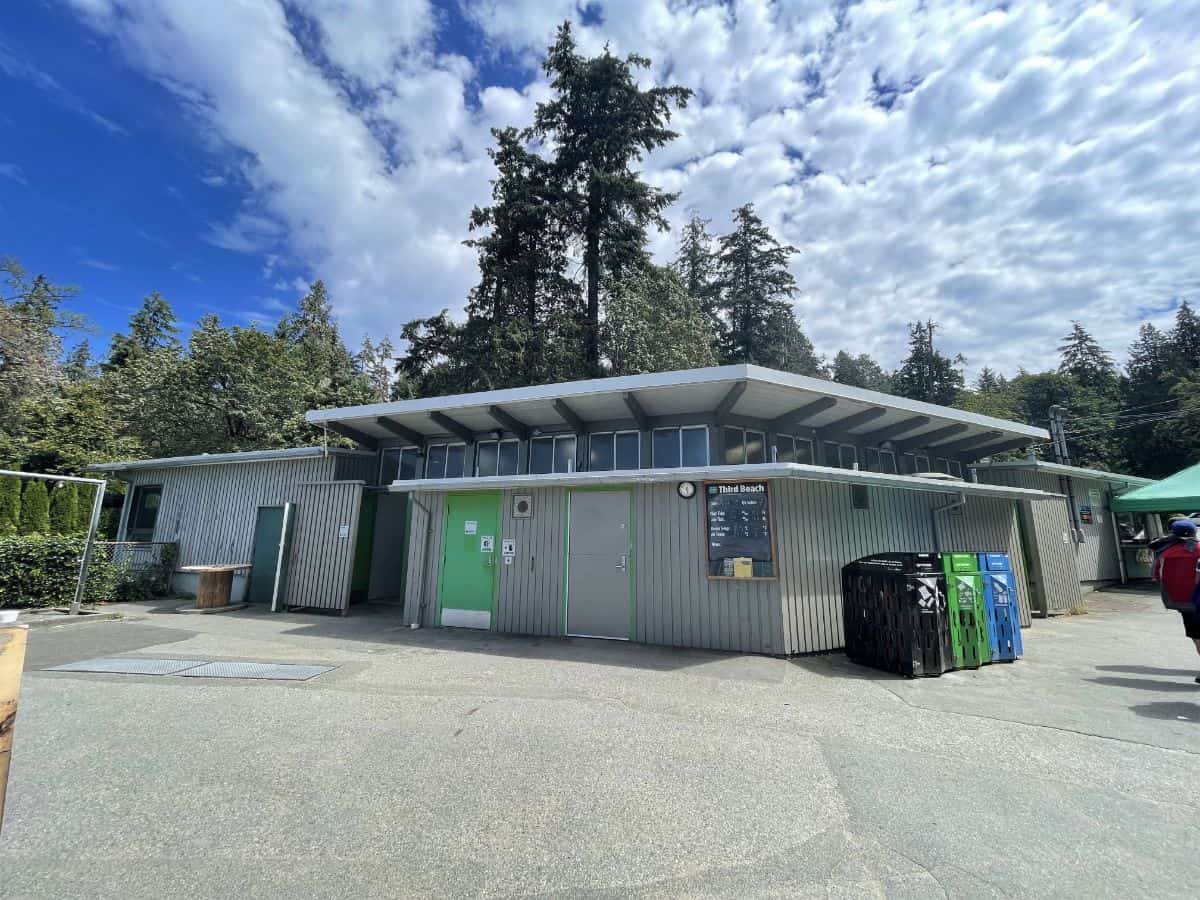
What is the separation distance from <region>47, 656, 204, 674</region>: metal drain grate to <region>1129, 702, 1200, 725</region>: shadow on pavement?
10.3 metres

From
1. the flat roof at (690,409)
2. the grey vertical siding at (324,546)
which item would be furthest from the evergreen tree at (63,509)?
the flat roof at (690,409)

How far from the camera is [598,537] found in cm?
805

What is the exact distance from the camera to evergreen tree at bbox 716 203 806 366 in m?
29.1

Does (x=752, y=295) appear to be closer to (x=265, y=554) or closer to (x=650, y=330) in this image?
(x=650, y=330)

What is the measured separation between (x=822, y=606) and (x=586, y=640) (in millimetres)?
3502

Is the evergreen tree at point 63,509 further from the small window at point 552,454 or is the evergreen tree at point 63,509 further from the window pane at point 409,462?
the small window at point 552,454

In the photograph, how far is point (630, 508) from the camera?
7.91 meters

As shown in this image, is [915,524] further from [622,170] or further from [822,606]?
[622,170]

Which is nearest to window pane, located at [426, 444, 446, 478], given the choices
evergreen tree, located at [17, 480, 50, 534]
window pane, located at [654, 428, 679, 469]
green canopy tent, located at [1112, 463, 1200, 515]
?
window pane, located at [654, 428, 679, 469]

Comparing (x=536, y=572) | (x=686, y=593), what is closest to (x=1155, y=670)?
(x=686, y=593)

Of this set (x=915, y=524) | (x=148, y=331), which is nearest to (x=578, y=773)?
(x=915, y=524)

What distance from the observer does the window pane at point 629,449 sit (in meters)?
9.86

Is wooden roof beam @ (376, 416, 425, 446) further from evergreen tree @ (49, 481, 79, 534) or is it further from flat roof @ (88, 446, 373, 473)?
evergreen tree @ (49, 481, 79, 534)

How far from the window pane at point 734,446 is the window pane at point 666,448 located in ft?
2.98
